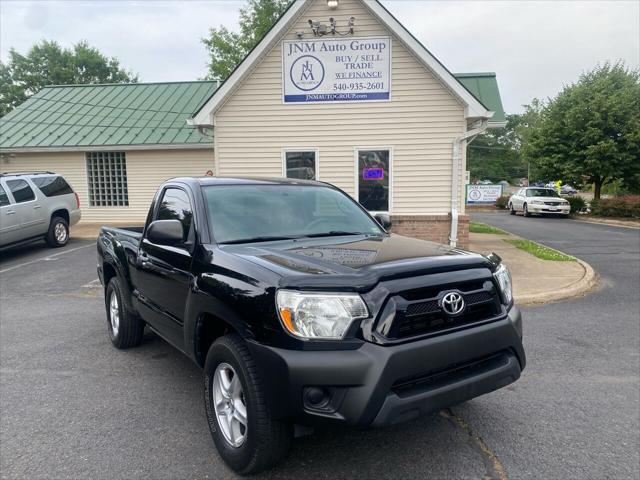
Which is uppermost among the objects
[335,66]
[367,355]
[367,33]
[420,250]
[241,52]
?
[241,52]

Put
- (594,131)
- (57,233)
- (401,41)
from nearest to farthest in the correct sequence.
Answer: (401,41) → (57,233) → (594,131)

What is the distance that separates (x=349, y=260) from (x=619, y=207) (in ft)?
78.9

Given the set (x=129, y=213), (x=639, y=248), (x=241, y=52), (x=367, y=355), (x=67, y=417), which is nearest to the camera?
(x=367, y=355)

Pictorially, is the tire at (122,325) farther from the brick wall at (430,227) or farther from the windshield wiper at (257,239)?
the brick wall at (430,227)

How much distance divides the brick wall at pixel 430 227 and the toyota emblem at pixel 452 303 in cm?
849

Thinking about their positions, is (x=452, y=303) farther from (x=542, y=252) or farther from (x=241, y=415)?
(x=542, y=252)

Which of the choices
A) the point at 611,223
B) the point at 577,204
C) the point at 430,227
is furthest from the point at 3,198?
the point at 577,204

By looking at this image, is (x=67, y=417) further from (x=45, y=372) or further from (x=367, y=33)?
(x=367, y=33)

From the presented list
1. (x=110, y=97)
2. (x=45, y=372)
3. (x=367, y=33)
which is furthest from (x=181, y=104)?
(x=45, y=372)

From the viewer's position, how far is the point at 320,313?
2.46 m

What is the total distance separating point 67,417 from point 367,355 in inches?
101

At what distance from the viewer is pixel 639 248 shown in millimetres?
12734

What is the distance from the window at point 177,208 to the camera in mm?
3730

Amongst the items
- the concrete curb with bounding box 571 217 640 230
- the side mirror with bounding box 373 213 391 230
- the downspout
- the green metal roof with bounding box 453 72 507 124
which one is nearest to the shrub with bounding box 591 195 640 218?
the concrete curb with bounding box 571 217 640 230
